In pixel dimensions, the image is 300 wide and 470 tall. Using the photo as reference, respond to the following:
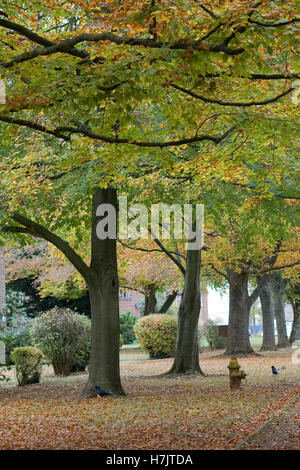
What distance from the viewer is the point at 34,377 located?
19.8m

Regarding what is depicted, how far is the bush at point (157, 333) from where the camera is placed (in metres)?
29.5

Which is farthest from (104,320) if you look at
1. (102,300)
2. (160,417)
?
(160,417)

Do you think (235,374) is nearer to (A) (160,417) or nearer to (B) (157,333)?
(A) (160,417)

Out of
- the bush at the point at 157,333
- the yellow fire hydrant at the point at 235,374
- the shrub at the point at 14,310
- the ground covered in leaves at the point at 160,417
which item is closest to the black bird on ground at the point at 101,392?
the ground covered in leaves at the point at 160,417

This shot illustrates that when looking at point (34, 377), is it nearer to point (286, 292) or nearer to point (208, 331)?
point (208, 331)

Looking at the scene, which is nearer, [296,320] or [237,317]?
[237,317]

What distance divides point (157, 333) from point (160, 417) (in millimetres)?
19471

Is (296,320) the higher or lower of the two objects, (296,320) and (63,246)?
the lower

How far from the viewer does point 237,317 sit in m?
30.8

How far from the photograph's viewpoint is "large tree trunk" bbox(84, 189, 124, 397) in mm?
14641

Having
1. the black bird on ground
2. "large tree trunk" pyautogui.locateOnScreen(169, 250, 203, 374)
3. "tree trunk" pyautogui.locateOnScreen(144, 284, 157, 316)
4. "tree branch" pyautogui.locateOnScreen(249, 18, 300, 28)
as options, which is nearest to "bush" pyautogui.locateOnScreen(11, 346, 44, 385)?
"large tree trunk" pyautogui.locateOnScreen(169, 250, 203, 374)

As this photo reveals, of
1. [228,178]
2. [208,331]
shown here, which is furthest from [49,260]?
[228,178]

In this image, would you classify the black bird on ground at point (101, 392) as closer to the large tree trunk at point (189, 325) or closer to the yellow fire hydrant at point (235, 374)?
the yellow fire hydrant at point (235, 374)

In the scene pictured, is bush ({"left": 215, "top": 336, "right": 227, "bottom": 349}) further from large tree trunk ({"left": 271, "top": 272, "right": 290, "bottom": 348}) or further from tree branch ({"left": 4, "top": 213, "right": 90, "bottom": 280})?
tree branch ({"left": 4, "top": 213, "right": 90, "bottom": 280})
